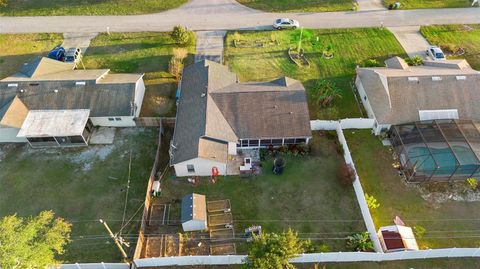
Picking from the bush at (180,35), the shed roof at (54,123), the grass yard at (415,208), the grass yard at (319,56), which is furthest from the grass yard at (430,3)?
the shed roof at (54,123)

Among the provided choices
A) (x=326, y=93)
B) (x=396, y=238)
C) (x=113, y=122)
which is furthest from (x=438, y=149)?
(x=113, y=122)

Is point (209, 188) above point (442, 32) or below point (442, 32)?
below

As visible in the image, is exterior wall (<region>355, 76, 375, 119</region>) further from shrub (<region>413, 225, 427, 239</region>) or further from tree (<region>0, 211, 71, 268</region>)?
tree (<region>0, 211, 71, 268</region>)

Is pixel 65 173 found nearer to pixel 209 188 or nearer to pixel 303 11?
pixel 209 188

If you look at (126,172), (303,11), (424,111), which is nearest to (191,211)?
(126,172)

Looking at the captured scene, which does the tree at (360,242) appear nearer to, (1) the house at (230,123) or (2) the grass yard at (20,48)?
(1) the house at (230,123)

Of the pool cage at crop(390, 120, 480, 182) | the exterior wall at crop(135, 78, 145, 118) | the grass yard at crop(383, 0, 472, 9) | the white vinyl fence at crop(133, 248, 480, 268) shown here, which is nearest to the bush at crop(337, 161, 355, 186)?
the pool cage at crop(390, 120, 480, 182)
